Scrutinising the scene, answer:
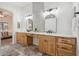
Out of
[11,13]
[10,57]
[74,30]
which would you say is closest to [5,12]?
[11,13]

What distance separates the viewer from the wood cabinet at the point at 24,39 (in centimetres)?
263

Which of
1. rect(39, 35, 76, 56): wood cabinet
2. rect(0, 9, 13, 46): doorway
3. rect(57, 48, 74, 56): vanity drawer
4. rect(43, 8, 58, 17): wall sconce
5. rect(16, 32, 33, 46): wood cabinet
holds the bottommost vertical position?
rect(57, 48, 74, 56): vanity drawer

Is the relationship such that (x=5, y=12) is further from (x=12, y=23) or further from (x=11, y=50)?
(x=11, y=50)

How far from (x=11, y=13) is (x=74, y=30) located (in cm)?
135

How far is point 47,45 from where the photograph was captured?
301 centimetres

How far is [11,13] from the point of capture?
258 centimetres

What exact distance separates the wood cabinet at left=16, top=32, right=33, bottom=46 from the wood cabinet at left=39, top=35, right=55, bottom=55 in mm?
314

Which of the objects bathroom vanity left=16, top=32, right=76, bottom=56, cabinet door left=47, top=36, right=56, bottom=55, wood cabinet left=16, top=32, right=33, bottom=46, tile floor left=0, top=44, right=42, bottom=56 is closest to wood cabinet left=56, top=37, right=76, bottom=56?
bathroom vanity left=16, top=32, right=76, bottom=56

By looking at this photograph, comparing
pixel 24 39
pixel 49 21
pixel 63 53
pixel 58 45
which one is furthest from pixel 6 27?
pixel 63 53

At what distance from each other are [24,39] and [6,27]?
0.48m

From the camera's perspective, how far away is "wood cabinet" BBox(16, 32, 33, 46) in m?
2.63

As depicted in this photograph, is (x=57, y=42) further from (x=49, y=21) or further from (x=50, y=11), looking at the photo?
(x=50, y=11)

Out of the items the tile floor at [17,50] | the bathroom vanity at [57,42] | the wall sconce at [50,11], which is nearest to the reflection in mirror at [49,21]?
the wall sconce at [50,11]

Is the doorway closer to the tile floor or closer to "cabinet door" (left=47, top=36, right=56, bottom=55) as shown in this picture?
the tile floor
